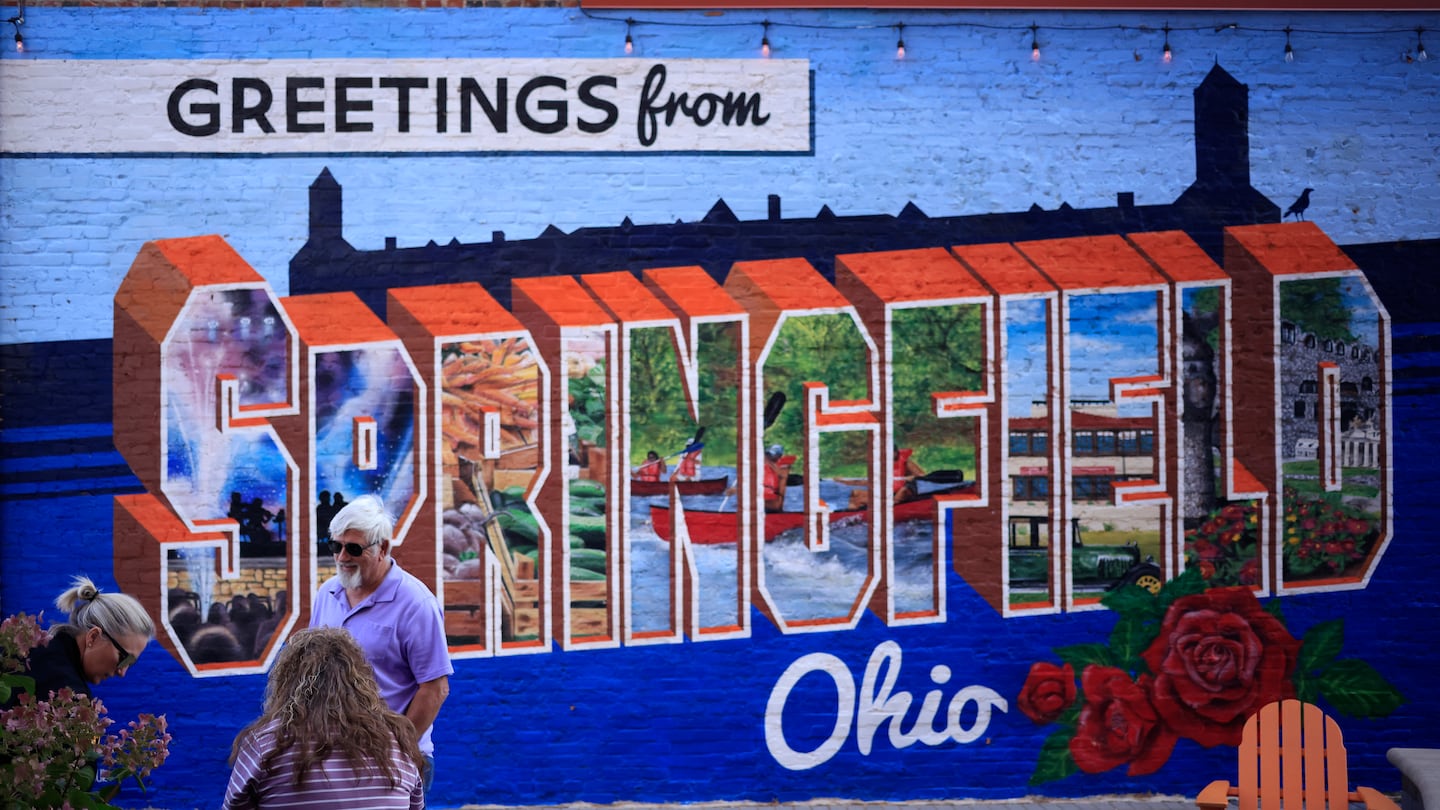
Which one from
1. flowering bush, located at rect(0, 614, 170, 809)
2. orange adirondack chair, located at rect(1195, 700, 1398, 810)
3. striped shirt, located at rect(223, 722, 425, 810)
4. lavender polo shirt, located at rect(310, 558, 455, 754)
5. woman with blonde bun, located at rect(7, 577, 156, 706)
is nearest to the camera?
striped shirt, located at rect(223, 722, 425, 810)

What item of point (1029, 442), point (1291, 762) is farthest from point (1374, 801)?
point (1029, 442)

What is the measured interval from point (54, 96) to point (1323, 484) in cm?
773

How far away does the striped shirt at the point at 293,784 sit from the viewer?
3.56 m

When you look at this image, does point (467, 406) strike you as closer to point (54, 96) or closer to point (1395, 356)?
point (54, 96)

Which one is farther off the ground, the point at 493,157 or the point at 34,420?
the point at 493,157

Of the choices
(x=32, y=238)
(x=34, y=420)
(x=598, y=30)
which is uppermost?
(x=598, y=30)

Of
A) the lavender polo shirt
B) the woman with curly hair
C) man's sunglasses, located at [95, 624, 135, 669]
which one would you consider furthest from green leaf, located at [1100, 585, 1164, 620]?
man's sunglasses, located at [95, 624, 135, 669]

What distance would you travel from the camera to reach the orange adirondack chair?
6.14m

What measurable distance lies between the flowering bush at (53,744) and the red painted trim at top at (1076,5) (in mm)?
4932

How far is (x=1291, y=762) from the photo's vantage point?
6.20 m

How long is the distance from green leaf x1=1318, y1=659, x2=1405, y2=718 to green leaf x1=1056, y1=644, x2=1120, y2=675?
1.26m

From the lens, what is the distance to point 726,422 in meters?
7.52

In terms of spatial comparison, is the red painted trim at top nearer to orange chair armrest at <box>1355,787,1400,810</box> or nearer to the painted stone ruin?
the painted stone ruin

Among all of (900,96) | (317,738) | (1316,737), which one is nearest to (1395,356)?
(1316,737)
